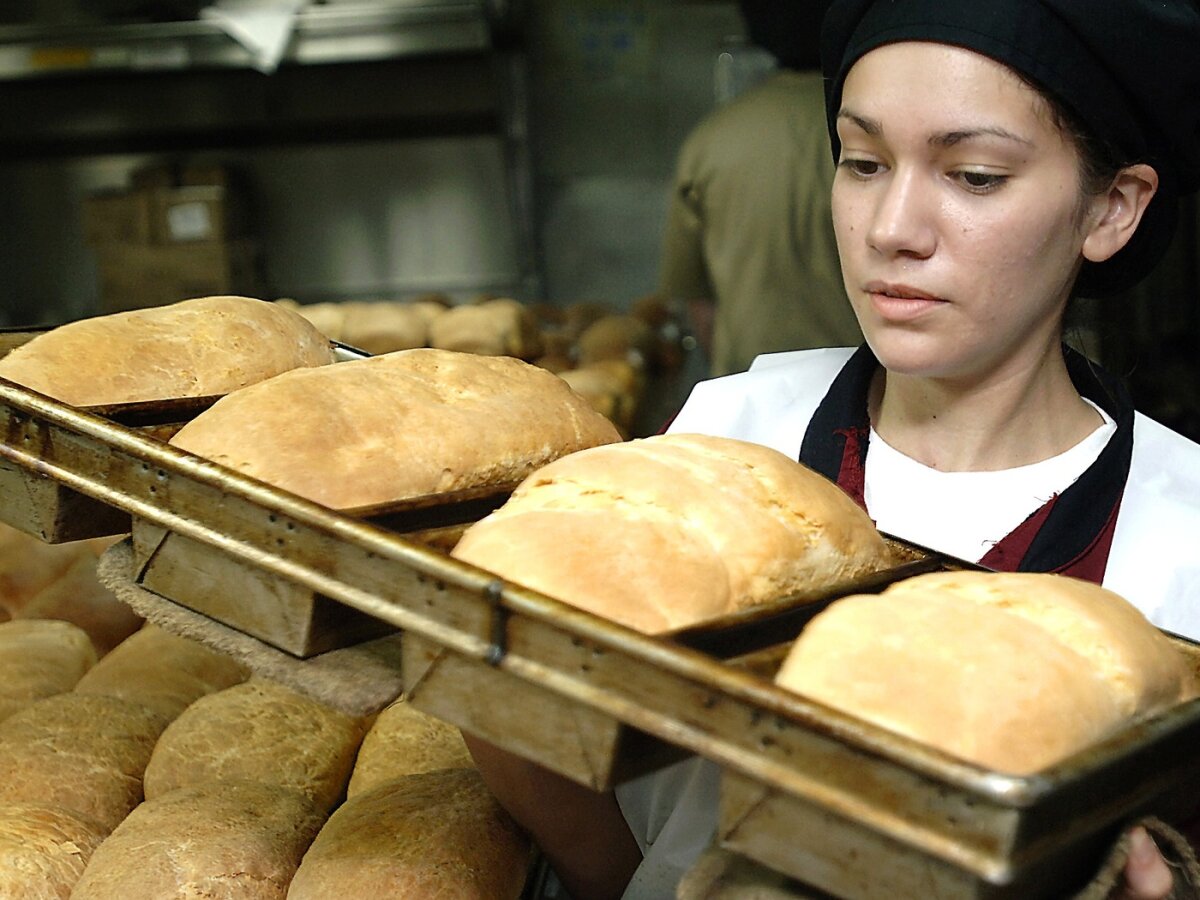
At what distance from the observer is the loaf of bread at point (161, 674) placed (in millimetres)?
1946

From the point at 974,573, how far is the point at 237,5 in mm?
3385

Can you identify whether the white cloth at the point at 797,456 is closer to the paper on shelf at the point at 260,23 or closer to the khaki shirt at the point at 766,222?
the khaki shirt at the point at 766,222

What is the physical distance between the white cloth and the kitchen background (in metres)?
2.89

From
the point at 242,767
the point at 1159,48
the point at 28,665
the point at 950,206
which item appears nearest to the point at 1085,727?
the point at 950,206

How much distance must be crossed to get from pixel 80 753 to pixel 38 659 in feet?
1.12

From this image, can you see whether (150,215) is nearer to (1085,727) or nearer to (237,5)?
(237,5)

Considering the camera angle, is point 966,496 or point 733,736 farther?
point 966,496

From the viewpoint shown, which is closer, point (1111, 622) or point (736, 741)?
point (736, 741)

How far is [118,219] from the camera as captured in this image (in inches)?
164

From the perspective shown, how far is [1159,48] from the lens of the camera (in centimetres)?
144

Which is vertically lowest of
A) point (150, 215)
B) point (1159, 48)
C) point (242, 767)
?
point (242, 767)

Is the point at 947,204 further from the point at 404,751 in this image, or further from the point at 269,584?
the point at 404,751

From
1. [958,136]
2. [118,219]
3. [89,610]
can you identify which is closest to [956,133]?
[958,136]

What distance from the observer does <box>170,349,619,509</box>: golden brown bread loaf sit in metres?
1.13
